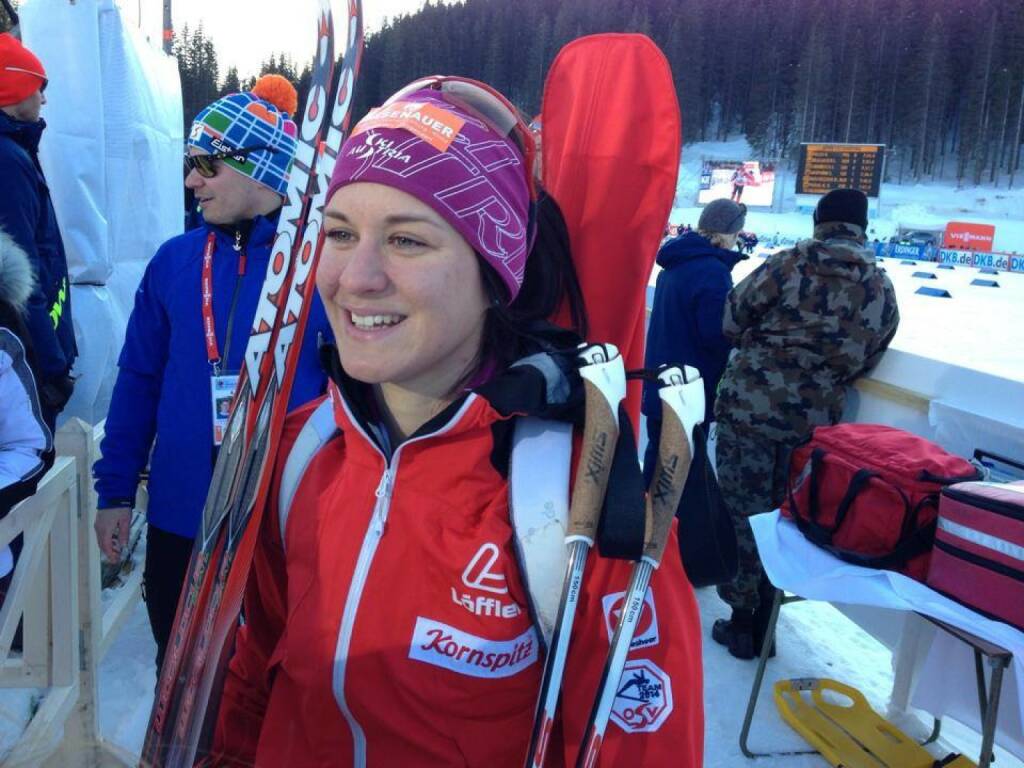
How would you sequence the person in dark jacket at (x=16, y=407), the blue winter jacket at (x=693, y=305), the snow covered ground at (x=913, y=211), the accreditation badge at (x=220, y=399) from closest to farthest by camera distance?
the person in dark jacket at (x=16, y=407) → the accreditation badge at (x=220, y=399) → the blue winter jacket at (x=693, y=305) → the snow covered ground at (x=913, y=211)

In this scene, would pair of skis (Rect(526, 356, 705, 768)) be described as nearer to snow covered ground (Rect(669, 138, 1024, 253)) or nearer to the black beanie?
the black beanie

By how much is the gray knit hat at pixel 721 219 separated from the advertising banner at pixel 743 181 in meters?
37.8

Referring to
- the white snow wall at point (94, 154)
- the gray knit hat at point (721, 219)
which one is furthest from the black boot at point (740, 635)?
the white snow wall at point (94, 154)

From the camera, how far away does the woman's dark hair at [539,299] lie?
4.02ft

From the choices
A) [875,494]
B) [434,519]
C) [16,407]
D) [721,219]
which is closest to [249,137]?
[16,407]

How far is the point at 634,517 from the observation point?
95cm

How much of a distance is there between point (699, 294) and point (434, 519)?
9.67 ft

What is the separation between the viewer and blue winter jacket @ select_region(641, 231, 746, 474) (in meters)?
3.77

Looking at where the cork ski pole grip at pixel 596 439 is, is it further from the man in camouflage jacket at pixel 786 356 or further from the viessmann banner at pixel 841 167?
the viessmann banner at pixel 841 167

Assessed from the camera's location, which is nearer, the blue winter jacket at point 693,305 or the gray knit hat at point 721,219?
the blue winter jacket at point 693,305

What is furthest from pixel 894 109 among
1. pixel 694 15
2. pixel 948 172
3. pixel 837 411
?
pixel 837 411

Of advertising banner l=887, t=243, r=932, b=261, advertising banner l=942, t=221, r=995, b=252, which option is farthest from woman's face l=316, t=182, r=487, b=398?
advertising banner l=942, t=221, r=995, b=252

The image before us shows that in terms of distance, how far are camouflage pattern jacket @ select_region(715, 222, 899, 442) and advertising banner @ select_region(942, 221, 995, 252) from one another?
35.7 m

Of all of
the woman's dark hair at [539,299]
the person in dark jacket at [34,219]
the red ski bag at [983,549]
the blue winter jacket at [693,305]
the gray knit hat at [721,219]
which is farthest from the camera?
the gray knit hat at [721,219]
